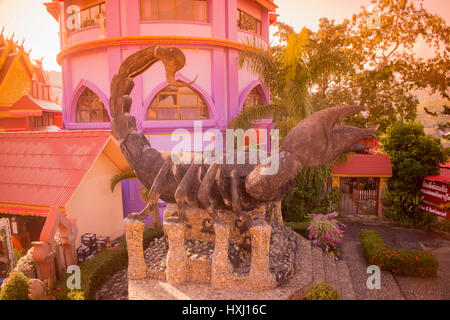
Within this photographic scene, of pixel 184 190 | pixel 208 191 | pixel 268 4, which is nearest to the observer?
pixel 208 191

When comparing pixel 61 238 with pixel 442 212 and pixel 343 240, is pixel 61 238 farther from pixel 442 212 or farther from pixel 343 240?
pixel 442 212

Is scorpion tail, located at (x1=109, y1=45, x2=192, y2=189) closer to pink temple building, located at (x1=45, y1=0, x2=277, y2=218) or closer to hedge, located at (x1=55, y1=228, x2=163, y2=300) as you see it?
hedge, located at (x1=55, y1=228, x2=163, y2=300)

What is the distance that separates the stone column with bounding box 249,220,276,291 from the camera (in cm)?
604

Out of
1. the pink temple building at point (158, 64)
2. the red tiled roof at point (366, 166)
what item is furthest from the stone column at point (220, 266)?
the red tiled roof at point (366, 166)

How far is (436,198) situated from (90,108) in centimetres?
1532

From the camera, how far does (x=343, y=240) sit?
436 inches

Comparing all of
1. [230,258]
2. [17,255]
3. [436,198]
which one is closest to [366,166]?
[436,198]

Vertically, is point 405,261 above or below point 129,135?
below

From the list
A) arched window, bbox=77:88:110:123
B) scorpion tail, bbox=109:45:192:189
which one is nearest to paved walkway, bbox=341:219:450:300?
scorpion tail, bbox=109:45:192:189

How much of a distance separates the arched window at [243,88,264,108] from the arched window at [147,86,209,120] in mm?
2745

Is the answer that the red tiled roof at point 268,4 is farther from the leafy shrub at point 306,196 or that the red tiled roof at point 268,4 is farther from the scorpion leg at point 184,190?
the scorpion leg at point 184,190

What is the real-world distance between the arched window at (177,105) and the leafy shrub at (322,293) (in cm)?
887

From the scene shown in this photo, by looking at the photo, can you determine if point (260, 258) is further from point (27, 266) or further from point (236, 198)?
point (27, 266)

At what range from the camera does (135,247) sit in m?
6.62
